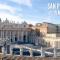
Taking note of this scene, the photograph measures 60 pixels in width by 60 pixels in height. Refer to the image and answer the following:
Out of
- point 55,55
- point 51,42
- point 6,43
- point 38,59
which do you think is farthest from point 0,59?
point 51,42

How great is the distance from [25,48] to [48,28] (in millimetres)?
1159

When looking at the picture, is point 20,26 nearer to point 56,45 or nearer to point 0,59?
point 56,45

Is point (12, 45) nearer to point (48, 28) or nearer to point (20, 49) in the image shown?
point (20, 49)

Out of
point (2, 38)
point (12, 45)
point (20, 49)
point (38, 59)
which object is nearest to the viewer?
point (38, 59)

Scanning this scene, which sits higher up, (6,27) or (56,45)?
(6,27)

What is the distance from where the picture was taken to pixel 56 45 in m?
5.04

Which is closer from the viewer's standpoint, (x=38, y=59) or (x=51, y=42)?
(x=38, y=59)

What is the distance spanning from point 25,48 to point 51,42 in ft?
2.32

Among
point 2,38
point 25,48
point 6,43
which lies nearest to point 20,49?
point 25,48

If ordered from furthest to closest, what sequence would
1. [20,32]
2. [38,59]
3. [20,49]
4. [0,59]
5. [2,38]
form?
[20,32] → [2,38] → [20,49] → [38,59] → [0,59]

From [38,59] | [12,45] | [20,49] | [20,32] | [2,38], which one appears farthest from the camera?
[20,32]

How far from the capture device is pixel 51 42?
5.29 metres

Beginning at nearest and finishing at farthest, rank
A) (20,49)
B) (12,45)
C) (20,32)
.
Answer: (20,49) < (12,45) < (20,32)

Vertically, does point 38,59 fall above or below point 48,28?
below
